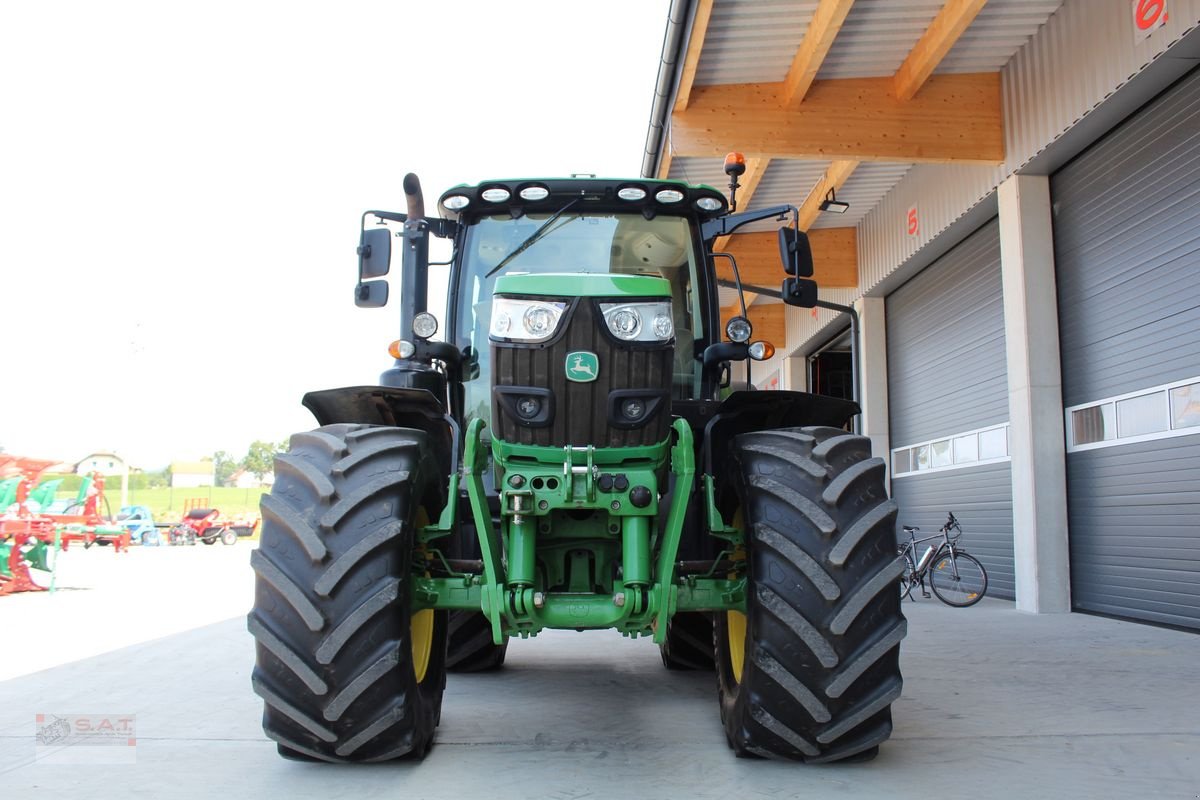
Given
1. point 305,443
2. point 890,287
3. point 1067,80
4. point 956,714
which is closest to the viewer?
point 305,443

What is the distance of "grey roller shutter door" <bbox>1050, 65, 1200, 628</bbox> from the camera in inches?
279

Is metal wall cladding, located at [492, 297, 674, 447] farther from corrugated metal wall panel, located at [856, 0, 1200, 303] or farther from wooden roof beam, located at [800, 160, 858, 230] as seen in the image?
wooden roof beam, located at [800, 160, 858, 230]

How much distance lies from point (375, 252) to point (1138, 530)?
6.72 m

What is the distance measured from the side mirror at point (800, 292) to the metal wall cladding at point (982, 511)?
6.45m

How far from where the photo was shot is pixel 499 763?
3352mm

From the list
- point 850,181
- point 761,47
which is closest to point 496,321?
point 761,47

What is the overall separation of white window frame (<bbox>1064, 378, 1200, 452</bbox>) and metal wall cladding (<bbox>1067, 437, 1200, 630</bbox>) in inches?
2.1

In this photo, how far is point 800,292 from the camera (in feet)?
13.8

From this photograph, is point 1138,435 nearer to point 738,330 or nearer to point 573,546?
point 738,330

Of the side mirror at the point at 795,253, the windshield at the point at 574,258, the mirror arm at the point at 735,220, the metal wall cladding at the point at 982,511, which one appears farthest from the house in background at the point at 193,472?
the side mirror at the point at 795,253

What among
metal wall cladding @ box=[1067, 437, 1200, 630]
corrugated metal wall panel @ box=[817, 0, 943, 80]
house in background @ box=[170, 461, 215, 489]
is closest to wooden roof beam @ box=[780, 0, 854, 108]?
corrugated metal wall panel @ box=[817, 0, 943, 80]

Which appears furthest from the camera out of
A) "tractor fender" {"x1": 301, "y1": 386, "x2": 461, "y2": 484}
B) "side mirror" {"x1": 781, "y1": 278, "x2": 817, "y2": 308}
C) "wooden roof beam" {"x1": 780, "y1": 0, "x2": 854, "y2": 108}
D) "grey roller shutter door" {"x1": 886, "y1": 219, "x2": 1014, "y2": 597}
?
"grey roller shutter door" {"x1": 886, "y1": 219, "x2": 1014, "y2": 597}

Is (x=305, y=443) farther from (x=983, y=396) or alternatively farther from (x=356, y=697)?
(x=983, y=396)

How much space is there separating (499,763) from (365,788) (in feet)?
1.66
